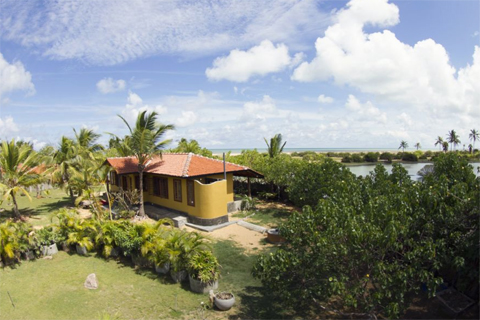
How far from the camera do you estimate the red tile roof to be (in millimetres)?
17203

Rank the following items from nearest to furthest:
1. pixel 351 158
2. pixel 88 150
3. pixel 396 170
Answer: pixel 396 170
pixel 88 150
pixel 351 158

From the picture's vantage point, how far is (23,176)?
1605cm

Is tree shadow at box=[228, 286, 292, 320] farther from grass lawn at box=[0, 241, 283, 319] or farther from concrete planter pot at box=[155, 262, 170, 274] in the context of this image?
concrete planter pot at box=[155, 262, 170, 274]

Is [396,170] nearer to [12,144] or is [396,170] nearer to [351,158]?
[12,144]

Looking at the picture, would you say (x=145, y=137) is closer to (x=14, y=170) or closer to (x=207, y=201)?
(x=207, y=201)

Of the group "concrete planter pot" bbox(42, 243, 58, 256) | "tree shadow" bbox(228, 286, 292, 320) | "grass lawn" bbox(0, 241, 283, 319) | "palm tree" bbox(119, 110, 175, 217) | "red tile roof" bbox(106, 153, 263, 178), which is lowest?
"tree shadow" bbox(228, 286, 292, 320)

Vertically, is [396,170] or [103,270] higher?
[396,170]

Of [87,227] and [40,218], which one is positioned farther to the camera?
[40,218]

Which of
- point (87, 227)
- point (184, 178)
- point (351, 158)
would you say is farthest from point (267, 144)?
point (351, 158)

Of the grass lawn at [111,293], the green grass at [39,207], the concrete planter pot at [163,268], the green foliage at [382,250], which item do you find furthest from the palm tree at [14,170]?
the green foliage at [382,250]

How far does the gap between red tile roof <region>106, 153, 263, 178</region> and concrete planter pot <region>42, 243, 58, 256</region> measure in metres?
6.70

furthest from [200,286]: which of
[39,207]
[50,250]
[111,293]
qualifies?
[39,207]

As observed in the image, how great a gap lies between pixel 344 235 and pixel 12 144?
705 inches

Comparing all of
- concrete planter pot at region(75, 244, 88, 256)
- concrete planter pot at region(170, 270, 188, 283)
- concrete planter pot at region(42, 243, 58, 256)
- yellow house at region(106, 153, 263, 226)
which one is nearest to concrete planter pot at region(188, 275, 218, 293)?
concrete planter pot at region(170, 270, 188, 283)
